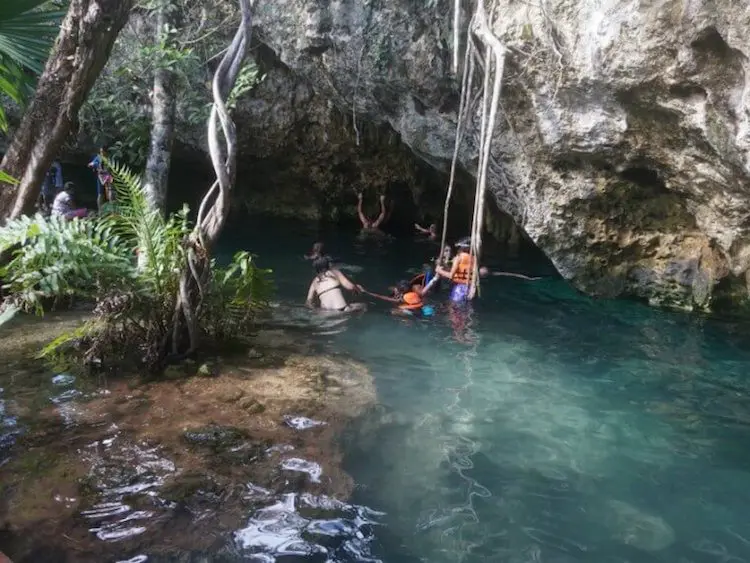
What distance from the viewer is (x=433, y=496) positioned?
385 centimetres

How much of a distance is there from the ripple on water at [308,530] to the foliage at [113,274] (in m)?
2.35

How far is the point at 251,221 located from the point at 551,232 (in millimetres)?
9715

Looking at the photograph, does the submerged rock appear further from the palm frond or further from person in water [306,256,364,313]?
person in water [306,256,364,313]

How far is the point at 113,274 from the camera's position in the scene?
17.4 ft

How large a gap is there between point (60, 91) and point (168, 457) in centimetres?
339

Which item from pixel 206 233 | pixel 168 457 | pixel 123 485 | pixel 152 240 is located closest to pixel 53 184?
pixel 152 240

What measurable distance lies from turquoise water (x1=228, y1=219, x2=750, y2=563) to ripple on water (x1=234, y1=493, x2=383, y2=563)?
87 millimetres

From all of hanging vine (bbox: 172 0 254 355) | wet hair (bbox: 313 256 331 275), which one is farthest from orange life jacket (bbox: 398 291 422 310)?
hanging vine (bbox: 172 0 254 355)

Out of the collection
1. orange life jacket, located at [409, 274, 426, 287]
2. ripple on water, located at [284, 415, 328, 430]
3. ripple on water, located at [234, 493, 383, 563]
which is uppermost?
orange life jacket, located at [409, 274, 426, 287]

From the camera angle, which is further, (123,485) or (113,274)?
(113,274)

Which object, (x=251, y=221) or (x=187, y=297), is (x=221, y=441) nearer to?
(x=187, y=297)

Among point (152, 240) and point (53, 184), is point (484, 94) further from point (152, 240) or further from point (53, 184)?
point (53, 184)

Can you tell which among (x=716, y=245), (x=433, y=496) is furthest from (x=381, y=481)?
(x=716, y=245)

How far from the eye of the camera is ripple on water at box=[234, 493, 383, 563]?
3.27 metres
